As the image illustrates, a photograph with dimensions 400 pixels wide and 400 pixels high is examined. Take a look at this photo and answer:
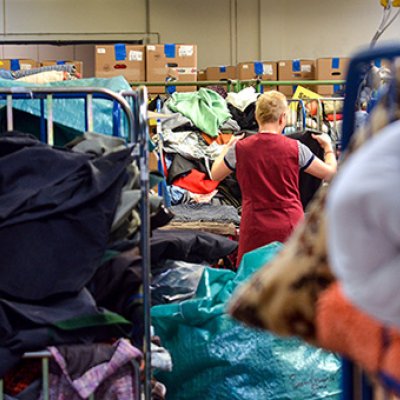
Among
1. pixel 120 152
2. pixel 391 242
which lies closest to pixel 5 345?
pixel 120 152

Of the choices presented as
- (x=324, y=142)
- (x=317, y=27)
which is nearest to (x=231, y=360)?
(x=324, y=142)

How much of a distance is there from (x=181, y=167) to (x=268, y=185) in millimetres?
1548

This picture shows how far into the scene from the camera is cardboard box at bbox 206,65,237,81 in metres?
9.24

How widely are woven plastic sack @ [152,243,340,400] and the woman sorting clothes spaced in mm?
877

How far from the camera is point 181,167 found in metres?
5.08

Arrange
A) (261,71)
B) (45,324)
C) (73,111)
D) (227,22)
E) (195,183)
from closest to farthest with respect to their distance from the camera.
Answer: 1. (45,324)
2. (73,111)
3. (195,183)
4. (261,71)
5. (227,22)

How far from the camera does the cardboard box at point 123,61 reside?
24.7ft

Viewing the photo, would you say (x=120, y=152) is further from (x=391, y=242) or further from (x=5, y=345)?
(x=391, y=242)

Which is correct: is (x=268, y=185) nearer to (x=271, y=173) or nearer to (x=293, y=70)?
(x=271, y=173)

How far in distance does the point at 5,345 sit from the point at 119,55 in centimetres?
590

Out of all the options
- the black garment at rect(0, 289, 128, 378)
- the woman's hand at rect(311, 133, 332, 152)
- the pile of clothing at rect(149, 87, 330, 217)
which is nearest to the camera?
the black garment at rect(0, 289, 128, 378)

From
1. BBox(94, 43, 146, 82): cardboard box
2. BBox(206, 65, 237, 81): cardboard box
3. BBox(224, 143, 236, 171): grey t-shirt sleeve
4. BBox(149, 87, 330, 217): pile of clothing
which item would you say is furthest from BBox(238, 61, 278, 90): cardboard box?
BBox(224, 143, 236, 171): grey t-shirt sleeve

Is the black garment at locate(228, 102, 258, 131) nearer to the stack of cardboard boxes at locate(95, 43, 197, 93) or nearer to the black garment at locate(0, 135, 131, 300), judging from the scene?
the stack of cardboard boxes at locate(95, 43, 197, 93)

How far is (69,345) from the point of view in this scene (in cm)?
199
